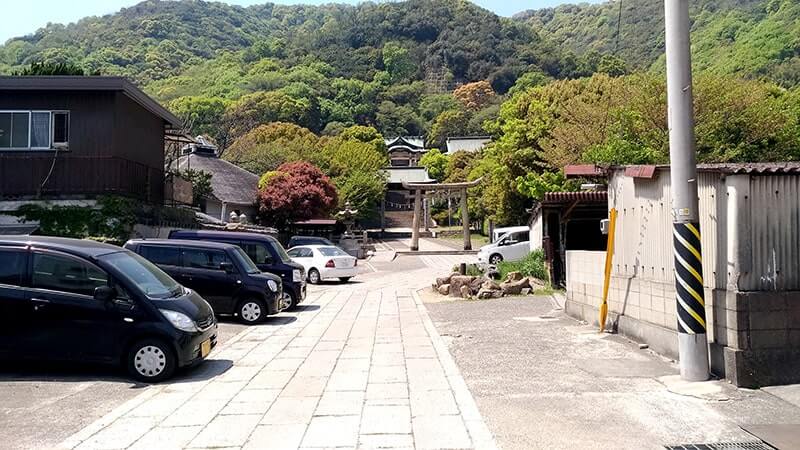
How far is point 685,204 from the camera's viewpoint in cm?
778

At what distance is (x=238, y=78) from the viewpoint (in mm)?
105125

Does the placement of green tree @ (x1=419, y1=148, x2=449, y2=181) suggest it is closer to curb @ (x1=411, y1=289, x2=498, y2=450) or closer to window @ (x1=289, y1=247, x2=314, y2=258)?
window @ (x1=289, y1=247, x2=314, y2=258)

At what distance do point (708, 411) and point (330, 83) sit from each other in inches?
4311

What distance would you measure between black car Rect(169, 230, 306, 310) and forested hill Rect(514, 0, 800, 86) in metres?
21.5

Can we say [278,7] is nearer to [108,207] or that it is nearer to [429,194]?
[429,194]

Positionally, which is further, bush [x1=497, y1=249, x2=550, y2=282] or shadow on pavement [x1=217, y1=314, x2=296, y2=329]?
bush [x1=497, y1=249, x2=550, y2=282]

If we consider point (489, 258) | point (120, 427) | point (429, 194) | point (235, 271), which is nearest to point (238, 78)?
point (429, 194)

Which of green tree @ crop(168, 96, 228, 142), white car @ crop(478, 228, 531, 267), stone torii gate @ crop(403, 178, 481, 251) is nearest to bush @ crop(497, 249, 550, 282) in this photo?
white car @ crop(478, 228, 531, 267)

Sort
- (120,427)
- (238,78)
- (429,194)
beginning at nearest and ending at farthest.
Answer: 1. (120,427)
2. (429,194)
3. (238,78)

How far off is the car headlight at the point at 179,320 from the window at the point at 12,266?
2.00 meters

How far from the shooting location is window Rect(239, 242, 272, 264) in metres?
17.6

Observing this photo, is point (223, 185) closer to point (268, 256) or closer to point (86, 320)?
point (268, 256)

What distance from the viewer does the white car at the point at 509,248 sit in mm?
28562

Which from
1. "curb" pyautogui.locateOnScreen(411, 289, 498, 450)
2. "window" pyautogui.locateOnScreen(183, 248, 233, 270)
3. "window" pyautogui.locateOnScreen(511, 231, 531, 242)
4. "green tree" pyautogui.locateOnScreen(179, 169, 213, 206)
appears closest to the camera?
"curb" pyautogui.locateOnScreen(411, 289, 498, 450)
